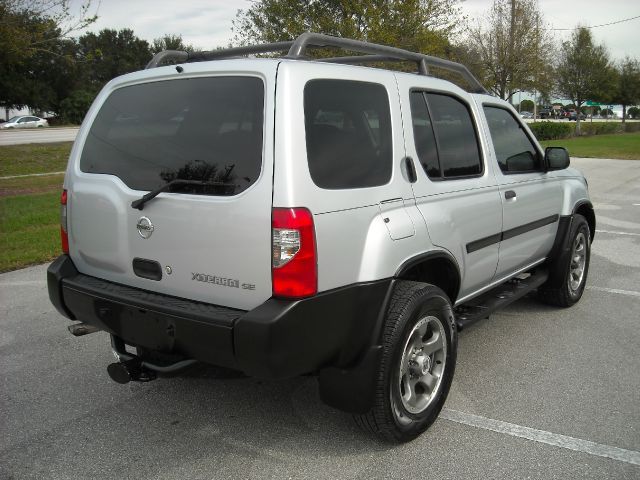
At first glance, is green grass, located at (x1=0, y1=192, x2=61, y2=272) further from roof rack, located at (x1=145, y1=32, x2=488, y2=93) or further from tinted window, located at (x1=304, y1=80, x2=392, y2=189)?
tinted window, located at (x1=304, y1=80, x2=392, y2=189)

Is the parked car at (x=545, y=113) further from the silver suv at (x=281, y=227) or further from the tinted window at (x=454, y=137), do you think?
the silver suv at (x=281, y=227)

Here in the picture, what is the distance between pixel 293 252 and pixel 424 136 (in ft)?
4.11

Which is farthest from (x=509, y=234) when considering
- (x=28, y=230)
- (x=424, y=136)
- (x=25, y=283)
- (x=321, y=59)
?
(x=28, y=230)

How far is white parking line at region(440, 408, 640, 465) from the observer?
2.91m

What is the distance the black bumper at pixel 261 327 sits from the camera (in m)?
2.47

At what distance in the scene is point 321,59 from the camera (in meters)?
3.69

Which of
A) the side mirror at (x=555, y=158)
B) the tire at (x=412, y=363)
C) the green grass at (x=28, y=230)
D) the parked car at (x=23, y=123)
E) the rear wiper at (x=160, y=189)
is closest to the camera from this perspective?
the rear wiper at (x=160, y=189)

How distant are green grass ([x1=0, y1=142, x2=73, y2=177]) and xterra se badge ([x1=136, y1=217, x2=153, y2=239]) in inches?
606

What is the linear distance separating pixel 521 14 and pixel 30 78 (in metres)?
53.2

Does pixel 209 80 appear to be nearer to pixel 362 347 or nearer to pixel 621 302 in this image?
pixel 362 347

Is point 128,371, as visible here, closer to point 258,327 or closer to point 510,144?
point 258,327

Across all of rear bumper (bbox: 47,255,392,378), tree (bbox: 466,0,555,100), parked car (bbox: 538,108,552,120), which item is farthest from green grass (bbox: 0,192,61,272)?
parked car (bbox: 538,108,552,120)

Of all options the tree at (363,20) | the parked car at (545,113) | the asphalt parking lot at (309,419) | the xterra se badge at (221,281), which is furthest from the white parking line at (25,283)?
the parked car at (545,113)

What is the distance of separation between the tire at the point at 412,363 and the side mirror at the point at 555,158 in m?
1.91
